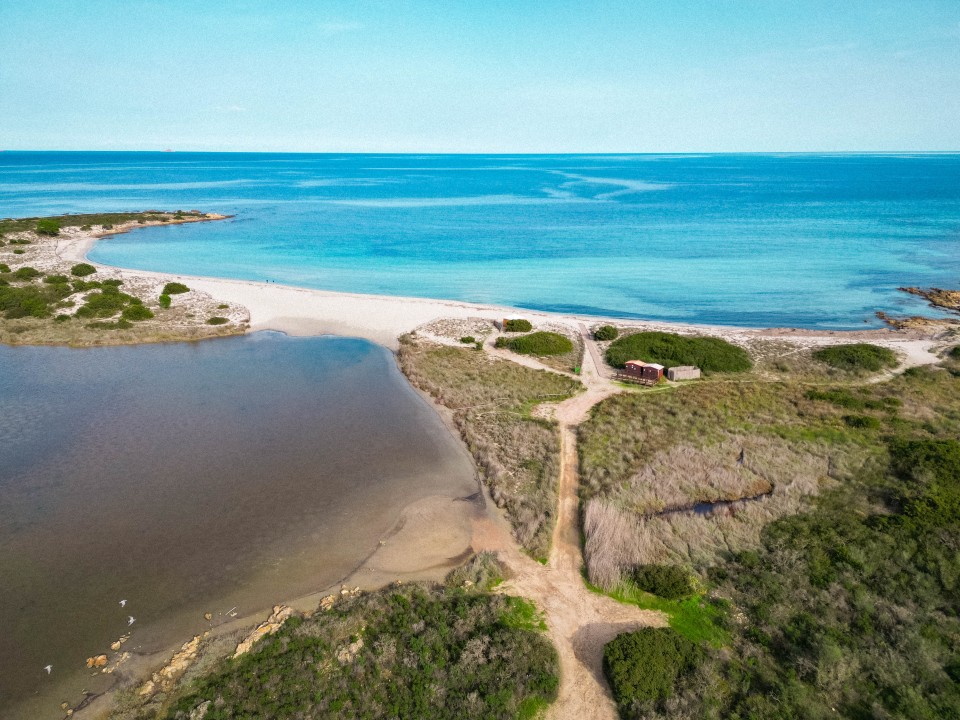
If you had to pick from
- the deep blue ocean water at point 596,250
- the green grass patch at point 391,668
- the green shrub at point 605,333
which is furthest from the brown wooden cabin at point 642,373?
the green grass patch at point 391,668

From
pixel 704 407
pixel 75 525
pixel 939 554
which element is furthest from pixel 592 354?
pixel 75 525

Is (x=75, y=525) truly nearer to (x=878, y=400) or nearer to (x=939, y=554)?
(x=939, y=554)

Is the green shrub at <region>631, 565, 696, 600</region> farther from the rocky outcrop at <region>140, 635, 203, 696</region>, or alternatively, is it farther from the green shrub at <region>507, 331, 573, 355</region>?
the green shrub at <region>507, 331, 573, 355</region>

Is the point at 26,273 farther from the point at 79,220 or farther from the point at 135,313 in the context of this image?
the point at 79,220

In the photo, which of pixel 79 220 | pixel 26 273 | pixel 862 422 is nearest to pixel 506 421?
pixel 862 422

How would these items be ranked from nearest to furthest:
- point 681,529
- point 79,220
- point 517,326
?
point 681,529 < point 517,326 < point 79,220

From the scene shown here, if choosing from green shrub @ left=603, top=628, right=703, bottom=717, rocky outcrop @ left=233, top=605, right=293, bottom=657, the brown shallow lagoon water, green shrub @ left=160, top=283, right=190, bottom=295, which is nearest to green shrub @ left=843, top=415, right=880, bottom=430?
green shrub @ left=603, top=628, right=703, bottom=717
